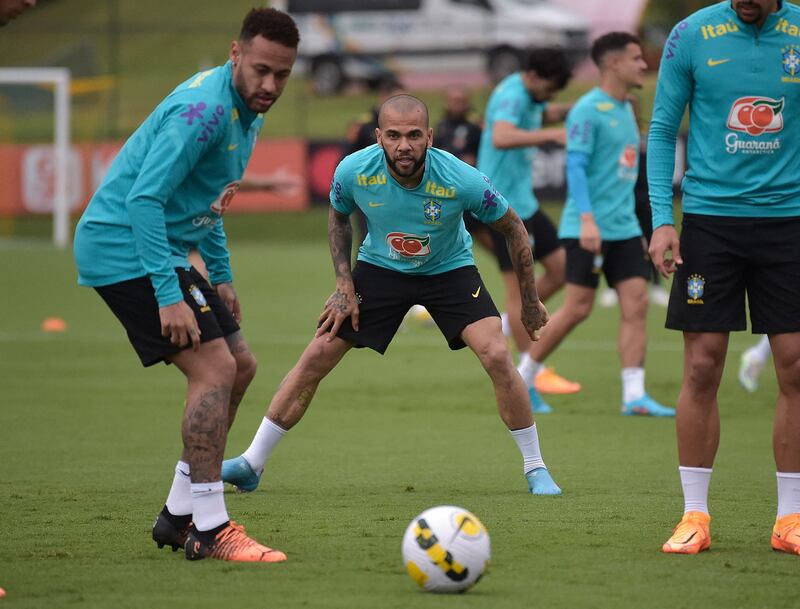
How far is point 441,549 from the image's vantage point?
204 inches

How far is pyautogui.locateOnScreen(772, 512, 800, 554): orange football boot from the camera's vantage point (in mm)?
5906

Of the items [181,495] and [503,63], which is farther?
[503,63]

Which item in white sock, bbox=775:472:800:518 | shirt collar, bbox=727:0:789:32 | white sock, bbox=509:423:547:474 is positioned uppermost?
shirt collar, bbox=727:0:789:32

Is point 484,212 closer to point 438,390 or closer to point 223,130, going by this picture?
point 223,130

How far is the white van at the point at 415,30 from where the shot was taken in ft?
116

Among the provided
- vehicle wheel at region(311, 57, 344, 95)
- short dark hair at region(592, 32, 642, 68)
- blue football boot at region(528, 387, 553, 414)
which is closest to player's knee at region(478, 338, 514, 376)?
blue football boot at region(528, 387, 553, 414)

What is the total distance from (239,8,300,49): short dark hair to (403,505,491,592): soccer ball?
6.93 ft

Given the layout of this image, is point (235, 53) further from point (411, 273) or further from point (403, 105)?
point (411, 273)

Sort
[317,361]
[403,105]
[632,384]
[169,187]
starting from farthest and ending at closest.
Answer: [632,384] → [317,361] → [403,105] → [169,187]

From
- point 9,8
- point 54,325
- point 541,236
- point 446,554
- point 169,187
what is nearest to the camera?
point 446,554

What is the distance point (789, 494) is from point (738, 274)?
101 cm

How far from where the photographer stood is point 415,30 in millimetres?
35969

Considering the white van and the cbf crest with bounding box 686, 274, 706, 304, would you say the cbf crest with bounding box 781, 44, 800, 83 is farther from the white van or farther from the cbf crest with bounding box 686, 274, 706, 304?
the white van

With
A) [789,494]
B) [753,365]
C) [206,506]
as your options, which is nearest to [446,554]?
[206,506]
